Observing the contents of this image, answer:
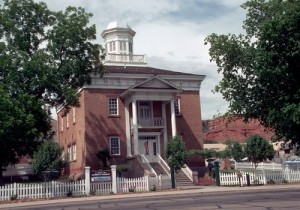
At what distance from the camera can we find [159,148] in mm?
39719

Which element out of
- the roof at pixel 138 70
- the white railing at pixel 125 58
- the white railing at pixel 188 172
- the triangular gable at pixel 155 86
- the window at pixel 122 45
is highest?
the window at pixel 122 45

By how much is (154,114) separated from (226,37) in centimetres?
1155

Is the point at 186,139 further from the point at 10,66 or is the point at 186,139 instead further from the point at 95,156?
the point at 10,66

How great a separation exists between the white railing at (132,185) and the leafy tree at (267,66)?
28.5ft

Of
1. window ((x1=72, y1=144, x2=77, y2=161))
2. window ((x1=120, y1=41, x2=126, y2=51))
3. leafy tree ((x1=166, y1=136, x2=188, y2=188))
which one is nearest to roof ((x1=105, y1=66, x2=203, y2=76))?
window ((x1=120, y1=41, x2=126, y2=51))

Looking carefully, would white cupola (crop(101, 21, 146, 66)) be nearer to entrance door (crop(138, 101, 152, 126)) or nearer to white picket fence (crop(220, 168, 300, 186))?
entrance door (crop(138, 101, 152, 126))

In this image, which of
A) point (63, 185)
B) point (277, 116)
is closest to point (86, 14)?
point (63, 185)

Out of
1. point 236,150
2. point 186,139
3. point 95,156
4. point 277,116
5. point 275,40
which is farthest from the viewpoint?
point 236,150

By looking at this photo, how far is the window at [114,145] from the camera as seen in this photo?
128ft

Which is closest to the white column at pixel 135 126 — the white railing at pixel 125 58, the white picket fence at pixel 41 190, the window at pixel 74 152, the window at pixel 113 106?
the window at pixel 113 106

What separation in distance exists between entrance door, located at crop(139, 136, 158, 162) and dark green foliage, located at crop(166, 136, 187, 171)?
7122 mm

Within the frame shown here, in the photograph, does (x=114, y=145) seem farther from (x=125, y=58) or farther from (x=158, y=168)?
(x=125, y=58)

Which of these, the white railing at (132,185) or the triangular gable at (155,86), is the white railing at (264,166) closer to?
the triangular gable at (155,86)

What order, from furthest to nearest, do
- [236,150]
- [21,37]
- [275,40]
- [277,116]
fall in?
[236,150] < [21,37] < [277,116] < [275,40]
